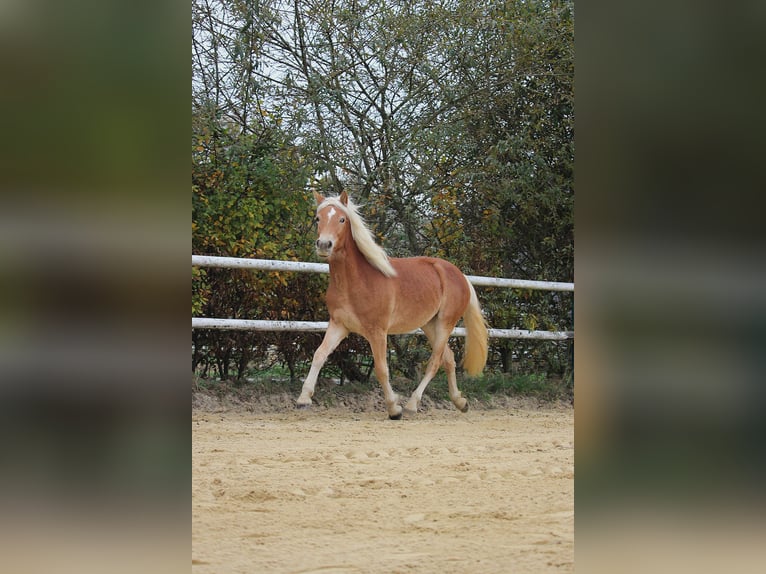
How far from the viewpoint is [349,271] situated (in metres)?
5.79

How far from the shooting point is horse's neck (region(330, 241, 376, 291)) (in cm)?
576

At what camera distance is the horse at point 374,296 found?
565 cm

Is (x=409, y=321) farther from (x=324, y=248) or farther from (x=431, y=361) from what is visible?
(x=324, y=248)

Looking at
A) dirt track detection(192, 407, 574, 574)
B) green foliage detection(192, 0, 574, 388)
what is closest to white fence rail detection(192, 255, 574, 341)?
green foliage detection(192, 0, 574, 388)

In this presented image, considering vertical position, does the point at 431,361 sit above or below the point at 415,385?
above

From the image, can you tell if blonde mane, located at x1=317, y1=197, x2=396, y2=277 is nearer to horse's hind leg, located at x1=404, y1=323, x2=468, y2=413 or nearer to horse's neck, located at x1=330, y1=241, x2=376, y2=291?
horse's neck, located at x1=330, y1=241, x2=376, y2=291

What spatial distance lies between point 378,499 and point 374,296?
2887 millimetres

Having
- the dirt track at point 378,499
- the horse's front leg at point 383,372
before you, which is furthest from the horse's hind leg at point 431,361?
the dirt track at point 378,499

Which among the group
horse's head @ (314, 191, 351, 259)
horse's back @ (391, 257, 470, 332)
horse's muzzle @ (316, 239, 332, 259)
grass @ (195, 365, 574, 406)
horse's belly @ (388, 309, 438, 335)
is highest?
horse's head @ (314, 191, 351, 259)

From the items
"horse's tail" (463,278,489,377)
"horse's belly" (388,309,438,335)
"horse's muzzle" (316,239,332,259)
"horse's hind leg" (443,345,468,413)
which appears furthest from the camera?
"horse's tail" (463,278,489,377)

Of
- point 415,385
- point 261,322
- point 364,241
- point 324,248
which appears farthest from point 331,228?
point 415,385

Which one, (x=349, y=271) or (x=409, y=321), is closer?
(x=349, y=271)

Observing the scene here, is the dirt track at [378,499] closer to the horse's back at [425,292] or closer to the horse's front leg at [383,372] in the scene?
the horse's front leg at [383,372]
